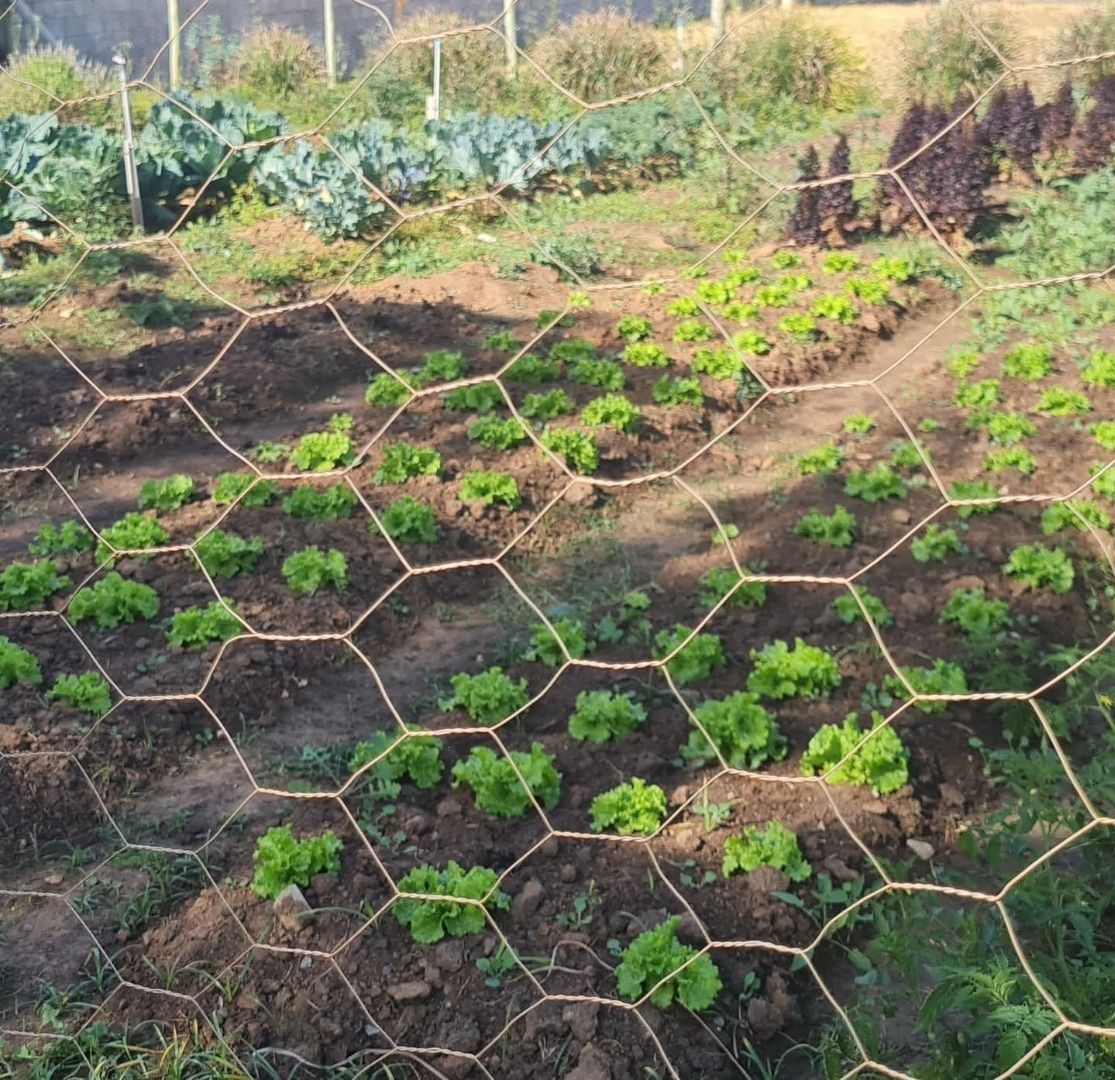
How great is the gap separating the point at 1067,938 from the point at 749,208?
6789mm

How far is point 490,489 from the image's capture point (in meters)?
4.72

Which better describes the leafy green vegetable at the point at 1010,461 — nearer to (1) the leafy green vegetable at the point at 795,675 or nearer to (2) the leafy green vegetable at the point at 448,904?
(1) the leafy green vegetable at the point at 795,675

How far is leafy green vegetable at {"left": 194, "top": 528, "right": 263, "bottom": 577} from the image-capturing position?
162 inches

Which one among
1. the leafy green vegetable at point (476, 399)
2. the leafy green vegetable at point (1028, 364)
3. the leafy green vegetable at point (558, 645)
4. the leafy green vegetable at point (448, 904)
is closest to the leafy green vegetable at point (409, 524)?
the leafy green vegetable at point (558, 645)

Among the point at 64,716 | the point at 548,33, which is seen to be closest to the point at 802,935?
the point at 64,716

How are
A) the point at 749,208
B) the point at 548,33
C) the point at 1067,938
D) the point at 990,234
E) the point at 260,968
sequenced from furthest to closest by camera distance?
the point at 548,33 → the point at 749,208 → the point at 990,234 → the point at 260,968 → the point at 1067,938

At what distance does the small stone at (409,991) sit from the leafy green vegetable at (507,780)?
0.58 m

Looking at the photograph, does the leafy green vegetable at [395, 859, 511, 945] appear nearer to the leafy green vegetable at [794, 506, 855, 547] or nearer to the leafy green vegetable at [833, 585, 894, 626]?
the leafy green vegetable at [833, 585, 894, 626]

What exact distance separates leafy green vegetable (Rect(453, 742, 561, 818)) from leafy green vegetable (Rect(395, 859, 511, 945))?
0.32 meters

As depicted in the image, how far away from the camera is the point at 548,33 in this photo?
536 inches

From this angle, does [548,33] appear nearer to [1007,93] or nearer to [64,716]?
[1007,93]

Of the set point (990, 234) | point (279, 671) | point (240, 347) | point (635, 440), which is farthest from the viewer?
point (990, 234)

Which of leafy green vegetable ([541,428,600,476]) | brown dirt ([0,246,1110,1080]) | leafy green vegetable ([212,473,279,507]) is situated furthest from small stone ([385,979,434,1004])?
leafy green vegetable ([541,428,600,476])

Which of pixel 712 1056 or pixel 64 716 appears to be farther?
pixel 64 716
